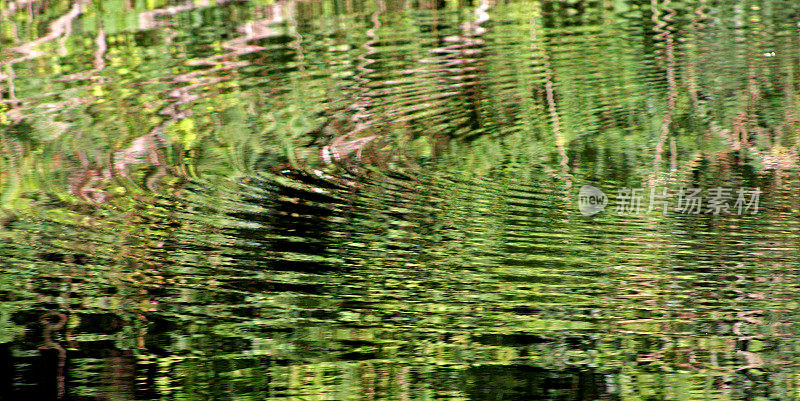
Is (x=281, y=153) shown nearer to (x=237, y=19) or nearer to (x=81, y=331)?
(x=81, y=331)

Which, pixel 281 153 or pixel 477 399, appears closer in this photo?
pixel 477 399

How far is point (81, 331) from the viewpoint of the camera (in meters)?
2.38

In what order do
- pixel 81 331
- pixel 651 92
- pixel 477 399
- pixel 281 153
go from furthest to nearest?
1. pixel 651 92
2. pixel 281 153
3. pixel 81 331
4. pixel 477 399

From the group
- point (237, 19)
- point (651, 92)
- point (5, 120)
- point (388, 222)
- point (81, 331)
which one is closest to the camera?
point (81, 331)

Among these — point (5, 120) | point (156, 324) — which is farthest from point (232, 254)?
point (5, 120)

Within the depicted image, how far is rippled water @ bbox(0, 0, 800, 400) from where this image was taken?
86.5 inches

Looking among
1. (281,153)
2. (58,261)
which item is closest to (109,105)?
(281,153)

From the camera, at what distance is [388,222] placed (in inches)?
114

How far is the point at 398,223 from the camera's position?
114 inches

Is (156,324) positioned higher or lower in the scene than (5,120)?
lower

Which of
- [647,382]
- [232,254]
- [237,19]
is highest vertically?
[237,19]

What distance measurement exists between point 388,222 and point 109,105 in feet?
6.66

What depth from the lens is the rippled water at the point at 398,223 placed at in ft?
7.21

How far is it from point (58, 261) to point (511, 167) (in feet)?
4.96
